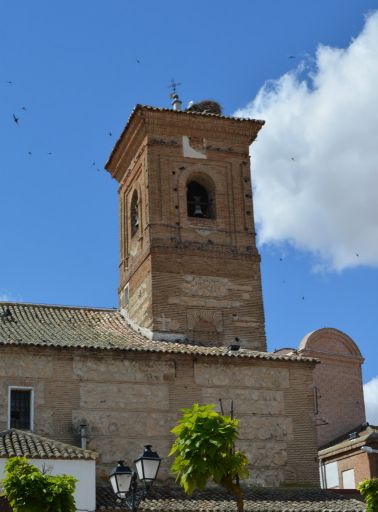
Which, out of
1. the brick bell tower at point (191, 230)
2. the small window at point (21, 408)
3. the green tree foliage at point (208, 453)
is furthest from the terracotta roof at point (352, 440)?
the green tree foliage at point (208, 453)

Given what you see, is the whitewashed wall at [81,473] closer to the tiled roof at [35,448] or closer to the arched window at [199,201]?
the tiled roof at [35,448]

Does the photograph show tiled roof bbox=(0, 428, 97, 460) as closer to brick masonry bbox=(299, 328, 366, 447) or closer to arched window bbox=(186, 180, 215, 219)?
arched window bbox=(186, 180, 215, 219)

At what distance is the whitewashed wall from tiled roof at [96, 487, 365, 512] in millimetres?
396

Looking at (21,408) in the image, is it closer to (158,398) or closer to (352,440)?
(158,398)

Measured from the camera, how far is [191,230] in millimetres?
23406

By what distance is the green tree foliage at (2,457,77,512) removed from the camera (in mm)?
12211

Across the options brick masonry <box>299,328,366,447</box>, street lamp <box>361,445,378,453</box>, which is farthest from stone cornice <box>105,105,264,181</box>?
street lamp <box>361,445,378,453</box>

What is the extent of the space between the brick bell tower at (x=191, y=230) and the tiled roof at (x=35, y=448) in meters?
4.95

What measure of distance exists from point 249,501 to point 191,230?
7402 millimetres

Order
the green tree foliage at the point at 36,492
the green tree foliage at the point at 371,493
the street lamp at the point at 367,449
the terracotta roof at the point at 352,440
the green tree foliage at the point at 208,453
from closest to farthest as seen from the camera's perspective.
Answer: the green tree foliage at the point at 36,492, the green tree foliage at the point at 208,453, the green tree foliage at the point at 371,493, the street lamp at the point at 367,449, the terracotta roof at the point at 352,440

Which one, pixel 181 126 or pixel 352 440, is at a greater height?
pixel 181 126

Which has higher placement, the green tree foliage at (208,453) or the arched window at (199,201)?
the arched window at (199,201)

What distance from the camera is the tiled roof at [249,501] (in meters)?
17.8

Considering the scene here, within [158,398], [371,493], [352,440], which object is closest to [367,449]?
[352,440]
